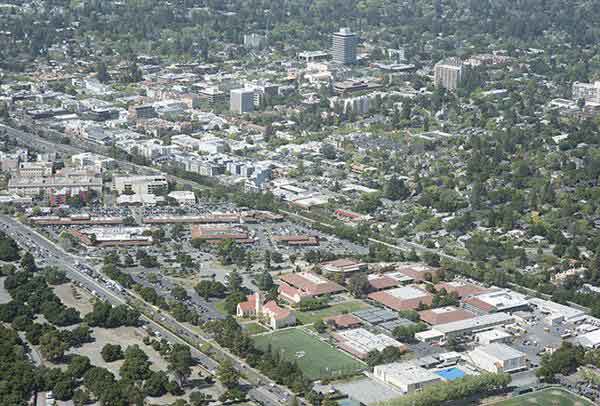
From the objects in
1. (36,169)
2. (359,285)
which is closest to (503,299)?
(359,285)

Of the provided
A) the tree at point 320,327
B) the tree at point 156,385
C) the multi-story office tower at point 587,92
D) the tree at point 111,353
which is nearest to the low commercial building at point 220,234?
the tree at point 320,327

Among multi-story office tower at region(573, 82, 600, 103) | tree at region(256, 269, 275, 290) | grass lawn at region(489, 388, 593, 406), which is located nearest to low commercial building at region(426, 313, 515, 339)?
grass lawn at region(489, 388, 593, 406)

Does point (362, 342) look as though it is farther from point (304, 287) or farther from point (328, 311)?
point (304, 287)

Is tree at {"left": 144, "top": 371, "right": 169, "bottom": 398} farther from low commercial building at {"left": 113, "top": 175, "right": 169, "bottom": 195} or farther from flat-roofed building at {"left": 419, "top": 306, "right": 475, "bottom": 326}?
low commercial building at {"left": 113, "top": 175, "right": 169, "bottom": 195}

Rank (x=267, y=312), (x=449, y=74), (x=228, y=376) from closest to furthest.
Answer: (x=228, y=376)
(x=267, y=312)
(x=449, y=74)

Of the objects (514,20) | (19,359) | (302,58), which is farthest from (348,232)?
Result: (514,20)

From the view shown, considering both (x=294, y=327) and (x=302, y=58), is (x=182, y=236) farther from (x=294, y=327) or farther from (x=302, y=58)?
(x=302, y=58)

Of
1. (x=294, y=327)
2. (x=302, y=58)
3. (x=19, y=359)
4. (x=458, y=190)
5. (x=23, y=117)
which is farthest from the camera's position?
(x=302, y=58)
